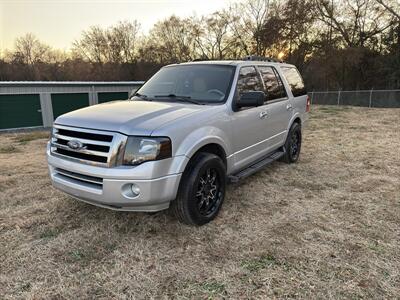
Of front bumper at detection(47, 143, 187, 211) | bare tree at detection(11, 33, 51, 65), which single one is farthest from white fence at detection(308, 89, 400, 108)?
bare tree at detection(11, 33, 51, 65)

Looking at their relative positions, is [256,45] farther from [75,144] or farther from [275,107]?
[75,144]

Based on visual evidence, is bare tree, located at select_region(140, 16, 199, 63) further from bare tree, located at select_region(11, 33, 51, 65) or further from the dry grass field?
the dry grass field

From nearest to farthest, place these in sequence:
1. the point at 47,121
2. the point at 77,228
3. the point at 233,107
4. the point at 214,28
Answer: the point at 77,228, the point at 233,107, the point at 47,121, the point at 214,28

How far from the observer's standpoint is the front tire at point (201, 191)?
10.6 ft

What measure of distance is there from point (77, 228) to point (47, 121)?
551 inches

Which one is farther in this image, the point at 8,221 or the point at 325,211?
the point at 325,211

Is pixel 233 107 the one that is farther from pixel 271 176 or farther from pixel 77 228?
pixel 77 228

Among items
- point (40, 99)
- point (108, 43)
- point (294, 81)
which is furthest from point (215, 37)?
point (294, 81)

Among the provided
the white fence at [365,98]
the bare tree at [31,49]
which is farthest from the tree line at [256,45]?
the white fence at [365,98]

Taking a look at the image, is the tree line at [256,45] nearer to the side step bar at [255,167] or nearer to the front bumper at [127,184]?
the side step bar at [255,167]

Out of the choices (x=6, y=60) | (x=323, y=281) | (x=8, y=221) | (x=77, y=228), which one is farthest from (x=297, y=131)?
(x=6, y=60)

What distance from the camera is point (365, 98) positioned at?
69.9 ft

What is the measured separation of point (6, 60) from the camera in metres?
42.8

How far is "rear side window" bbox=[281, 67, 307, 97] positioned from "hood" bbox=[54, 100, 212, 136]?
2.72 m
